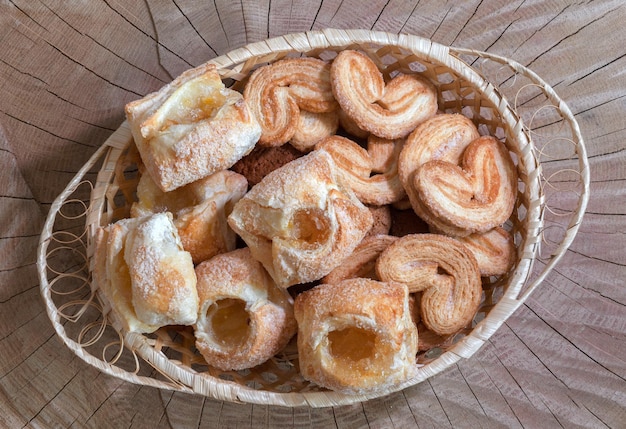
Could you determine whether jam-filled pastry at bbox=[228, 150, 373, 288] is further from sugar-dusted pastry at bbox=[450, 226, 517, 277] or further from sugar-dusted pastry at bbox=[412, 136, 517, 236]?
sugar-dusted pastry at bbox=[450, 226, 517, 277]

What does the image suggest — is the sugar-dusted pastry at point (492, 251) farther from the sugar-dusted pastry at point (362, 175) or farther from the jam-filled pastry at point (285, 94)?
the jam-filled pastry at point (285, 94)

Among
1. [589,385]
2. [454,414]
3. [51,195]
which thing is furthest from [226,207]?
[589,385]

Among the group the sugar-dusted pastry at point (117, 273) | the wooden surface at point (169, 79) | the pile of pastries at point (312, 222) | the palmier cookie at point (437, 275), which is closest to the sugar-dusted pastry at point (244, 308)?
the pile of pastries at point (312, 222)

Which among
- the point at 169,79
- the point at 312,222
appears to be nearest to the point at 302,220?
the point at 312,222

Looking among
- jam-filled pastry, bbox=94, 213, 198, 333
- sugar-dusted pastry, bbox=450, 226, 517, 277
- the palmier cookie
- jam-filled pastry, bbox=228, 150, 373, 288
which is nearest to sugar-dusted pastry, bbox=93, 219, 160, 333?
jam-filled pastry, bbox=94, 213, 198, 333

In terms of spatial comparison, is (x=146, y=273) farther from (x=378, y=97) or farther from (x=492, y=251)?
(x=492, y=251)

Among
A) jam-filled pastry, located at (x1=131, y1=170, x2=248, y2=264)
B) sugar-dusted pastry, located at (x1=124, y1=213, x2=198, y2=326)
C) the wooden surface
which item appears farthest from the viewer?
the wooden surface

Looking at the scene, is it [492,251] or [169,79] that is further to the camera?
[169,79]
